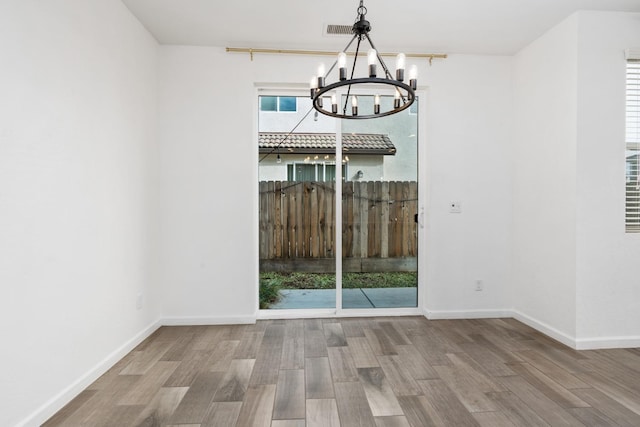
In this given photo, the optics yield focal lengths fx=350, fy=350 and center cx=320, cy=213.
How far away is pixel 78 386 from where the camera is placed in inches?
86.8

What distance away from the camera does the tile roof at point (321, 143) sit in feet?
12.2

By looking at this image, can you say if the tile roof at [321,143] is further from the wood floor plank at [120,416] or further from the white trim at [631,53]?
the wood floor plank at [120,416]

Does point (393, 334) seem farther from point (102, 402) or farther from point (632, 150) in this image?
point (632, 150)

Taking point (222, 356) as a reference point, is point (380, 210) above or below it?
above

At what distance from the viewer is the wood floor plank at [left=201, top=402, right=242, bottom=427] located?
1892mm

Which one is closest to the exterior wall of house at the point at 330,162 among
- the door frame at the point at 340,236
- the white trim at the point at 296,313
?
the door frame at the point at 340,236

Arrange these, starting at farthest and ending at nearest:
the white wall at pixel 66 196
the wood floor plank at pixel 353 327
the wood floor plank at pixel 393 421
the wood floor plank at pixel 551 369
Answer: the wood floor plank at pixel 353 327 < the wood floor plank at pixel 551 369 < the wood floor plank at pixel 393 421 < the white wall at pixel 66 196

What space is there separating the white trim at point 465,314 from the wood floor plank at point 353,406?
1655 millimetres

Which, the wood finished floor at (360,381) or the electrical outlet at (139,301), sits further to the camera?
the electrical outlet at (139,301)

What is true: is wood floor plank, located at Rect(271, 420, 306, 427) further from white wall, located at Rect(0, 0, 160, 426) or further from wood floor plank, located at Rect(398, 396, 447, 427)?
white wall, located at Rect(0, 0, 160, 426)

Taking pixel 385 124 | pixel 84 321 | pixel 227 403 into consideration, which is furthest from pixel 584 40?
pixel 84 321

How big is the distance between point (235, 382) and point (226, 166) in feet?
6.63

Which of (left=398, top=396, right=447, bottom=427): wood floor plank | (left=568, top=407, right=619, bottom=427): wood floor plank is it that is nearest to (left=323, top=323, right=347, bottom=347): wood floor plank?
(left=398, top=396, right=447, bottom=427): wood floor plank

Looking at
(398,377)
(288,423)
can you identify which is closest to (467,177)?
(398,377)
